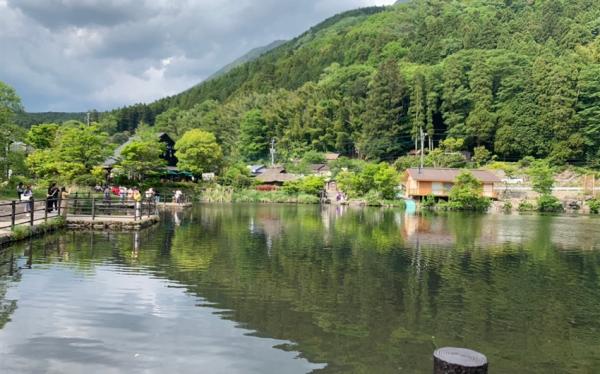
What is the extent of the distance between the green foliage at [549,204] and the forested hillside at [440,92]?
17.0m

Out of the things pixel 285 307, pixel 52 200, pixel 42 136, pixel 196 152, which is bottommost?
pixel 285 307

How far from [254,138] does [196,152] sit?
32848 millimetres

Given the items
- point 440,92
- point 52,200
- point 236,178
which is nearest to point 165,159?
point 236,178

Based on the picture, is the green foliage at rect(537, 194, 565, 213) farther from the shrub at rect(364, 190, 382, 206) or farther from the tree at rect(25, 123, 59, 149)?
the tree at rect(25, 123, 59, 149)

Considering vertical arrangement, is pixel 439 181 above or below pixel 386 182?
above

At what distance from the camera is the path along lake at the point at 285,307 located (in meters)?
5.61

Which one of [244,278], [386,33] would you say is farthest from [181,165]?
[386,33]

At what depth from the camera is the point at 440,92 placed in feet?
230

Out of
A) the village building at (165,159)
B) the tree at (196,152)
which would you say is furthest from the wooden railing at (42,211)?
the tree at (196,152)

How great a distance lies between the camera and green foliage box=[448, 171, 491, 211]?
1543 inches

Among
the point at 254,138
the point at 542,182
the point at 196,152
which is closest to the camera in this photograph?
the point at 542,182

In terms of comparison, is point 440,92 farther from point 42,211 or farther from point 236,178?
point 42,211

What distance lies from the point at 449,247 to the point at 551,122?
47.8 m

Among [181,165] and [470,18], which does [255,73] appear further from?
[181,165]
